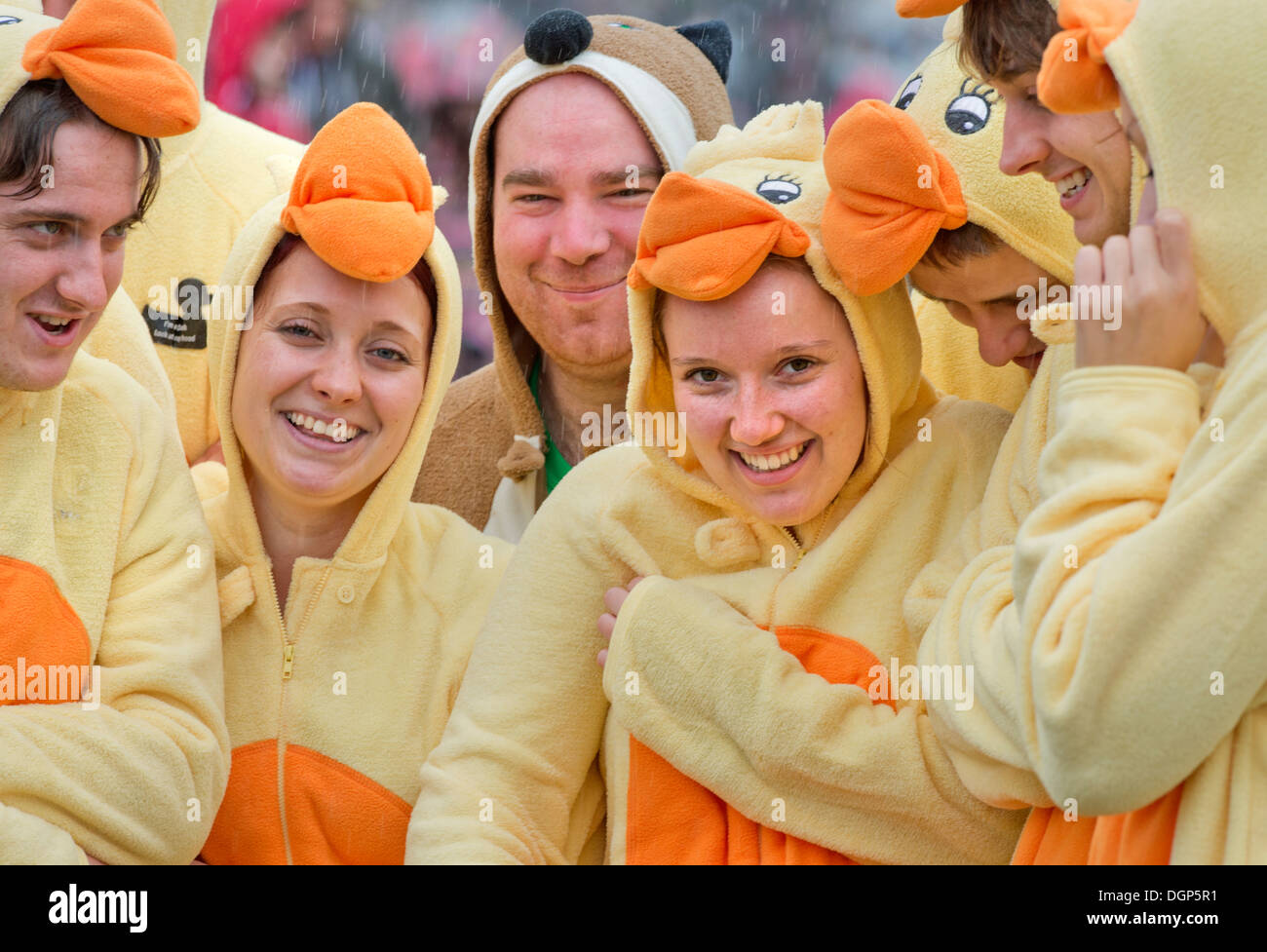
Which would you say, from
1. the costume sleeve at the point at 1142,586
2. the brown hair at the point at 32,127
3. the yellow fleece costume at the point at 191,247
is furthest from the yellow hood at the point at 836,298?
the yellow fleece costume at the point at 191,247

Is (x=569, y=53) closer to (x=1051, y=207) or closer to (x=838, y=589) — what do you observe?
(x=1051, y=207)

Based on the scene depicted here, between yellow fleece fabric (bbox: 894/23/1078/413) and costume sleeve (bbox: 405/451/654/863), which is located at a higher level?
yellow fleece fabric (bbox: 894/23/1078/413)

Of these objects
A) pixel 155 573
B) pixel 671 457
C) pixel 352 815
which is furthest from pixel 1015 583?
pixel 155 573

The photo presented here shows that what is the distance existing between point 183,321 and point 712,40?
1388mm

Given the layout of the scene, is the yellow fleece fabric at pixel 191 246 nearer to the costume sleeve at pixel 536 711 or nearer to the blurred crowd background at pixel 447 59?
the costume sleeve at pixel 536 711

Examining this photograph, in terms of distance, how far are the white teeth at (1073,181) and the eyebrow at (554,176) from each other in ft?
3.75

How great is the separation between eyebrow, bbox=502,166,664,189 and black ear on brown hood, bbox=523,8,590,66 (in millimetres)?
259

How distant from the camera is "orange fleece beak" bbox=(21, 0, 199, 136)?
258cm

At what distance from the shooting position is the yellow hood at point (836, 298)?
2.55 metres

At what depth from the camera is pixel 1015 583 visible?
2041 millimetres

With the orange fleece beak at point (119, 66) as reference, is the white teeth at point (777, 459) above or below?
below

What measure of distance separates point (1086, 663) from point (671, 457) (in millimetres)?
949

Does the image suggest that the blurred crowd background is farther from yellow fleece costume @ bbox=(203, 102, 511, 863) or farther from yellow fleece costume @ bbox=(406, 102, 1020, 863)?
yellow fleece costume @ bbox=(406, 102, 1020, 863)

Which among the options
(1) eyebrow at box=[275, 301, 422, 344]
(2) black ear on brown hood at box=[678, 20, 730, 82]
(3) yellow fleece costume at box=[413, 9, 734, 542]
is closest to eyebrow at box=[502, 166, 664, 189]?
(3) yellow fleece costume at box=[413, 9, 734, 542]
